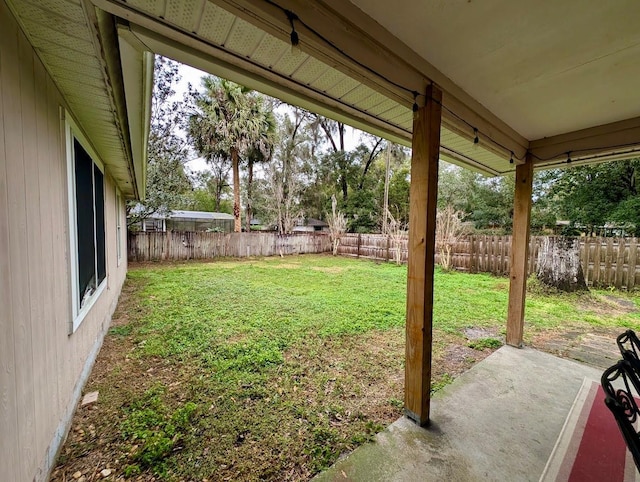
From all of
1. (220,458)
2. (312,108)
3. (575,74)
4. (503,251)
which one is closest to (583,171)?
(503,251)

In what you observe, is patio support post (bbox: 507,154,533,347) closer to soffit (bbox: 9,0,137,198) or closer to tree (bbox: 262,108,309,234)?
soffit (bbox: 9,0,137,198)

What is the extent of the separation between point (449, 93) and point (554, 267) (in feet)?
18.4

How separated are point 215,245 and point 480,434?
34.6 ft

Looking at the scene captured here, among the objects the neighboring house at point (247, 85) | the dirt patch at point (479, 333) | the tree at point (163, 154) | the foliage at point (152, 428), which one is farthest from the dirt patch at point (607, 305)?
the tree at point (163, 154)

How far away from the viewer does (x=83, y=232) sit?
2412 mm

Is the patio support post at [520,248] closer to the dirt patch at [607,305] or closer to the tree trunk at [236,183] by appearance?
the dirt patch at [607,305]

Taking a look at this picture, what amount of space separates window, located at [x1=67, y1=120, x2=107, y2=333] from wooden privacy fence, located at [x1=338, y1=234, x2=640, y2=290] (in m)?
7.94

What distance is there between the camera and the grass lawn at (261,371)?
64.1 inches

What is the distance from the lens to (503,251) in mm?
7520

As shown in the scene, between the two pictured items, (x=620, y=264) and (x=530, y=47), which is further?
(x=620, y=264)

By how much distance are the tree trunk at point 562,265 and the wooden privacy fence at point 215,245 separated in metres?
9.26

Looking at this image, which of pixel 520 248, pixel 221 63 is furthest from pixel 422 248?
pixel 520 248

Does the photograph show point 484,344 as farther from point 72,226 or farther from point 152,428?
point 72,226

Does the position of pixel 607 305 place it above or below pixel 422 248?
below
